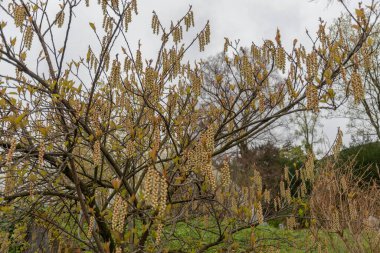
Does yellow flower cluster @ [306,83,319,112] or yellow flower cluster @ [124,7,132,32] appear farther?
yellow flower cluster @ [124,7,132,32]

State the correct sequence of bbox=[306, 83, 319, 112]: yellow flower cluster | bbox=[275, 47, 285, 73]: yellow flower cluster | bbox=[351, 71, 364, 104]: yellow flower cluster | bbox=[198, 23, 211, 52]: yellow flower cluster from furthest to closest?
bbox=[198, 23, 211, 52]: yellow flower cluster
bbox=[275, 47, 285, 73]: yellow flower cluster
bbox=[306, 83, 319, 112]: yellow flower cluster
bbox=[351, 71, 364, 104]: yellow flower cluster

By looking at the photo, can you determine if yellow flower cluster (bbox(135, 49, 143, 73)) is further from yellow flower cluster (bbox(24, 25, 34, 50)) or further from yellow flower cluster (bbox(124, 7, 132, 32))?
yellow flower cluster (bbox(24, 25, 34, 50))

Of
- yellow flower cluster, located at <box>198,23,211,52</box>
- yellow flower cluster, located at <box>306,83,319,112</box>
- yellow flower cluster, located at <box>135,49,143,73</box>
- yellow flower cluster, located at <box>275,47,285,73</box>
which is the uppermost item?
yellow flower cluster, located at <box>198,23,211,52</box>

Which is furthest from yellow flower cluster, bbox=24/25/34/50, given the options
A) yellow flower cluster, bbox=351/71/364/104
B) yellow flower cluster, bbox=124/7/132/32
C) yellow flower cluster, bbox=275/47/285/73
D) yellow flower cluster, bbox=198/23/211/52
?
yellow flower cluster, bbox=351/71/364/104

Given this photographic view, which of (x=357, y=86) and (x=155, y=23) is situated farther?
(x=155, y=23)

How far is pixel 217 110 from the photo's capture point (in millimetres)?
4574

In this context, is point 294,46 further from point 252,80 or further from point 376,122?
point 376,122

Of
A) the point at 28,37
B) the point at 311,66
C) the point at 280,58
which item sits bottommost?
the point at 311,66

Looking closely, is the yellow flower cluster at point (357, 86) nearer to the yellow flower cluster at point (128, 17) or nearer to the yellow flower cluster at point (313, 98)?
the yellow flower cluster at point (313, 98)

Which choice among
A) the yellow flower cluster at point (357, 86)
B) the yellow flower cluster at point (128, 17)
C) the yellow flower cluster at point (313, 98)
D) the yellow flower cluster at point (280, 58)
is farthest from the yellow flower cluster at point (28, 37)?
the yellow flower cluster at point (357, 86)

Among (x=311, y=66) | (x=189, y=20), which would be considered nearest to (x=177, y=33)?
(x=189, y=20)

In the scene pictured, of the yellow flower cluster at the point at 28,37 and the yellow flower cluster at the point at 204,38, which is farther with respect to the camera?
the yellow flower cluster at the point at 204,38

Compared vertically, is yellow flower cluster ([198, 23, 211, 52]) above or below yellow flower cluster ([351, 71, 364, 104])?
above

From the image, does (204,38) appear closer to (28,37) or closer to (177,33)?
(177,33)
